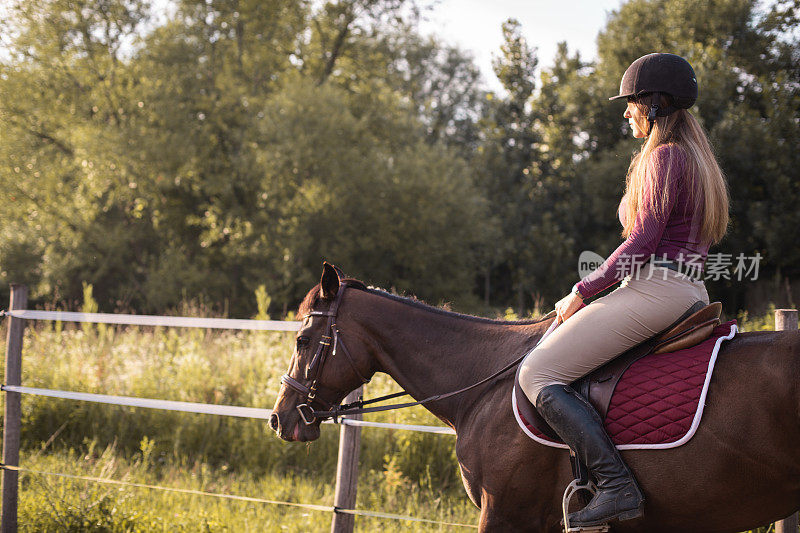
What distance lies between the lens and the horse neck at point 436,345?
10.2 ft

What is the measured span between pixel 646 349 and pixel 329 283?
1.52 m

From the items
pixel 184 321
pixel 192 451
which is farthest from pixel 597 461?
pixel 192 451

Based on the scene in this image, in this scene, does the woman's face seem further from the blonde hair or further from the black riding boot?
the black riding boot

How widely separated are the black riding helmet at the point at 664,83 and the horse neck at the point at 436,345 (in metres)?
1.09

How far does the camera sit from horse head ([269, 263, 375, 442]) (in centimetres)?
322

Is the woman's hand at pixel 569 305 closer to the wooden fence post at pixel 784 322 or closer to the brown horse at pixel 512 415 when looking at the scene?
the brown horse at pixel 512 415

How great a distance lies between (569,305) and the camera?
8.95ft

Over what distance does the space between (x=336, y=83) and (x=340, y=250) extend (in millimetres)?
7618

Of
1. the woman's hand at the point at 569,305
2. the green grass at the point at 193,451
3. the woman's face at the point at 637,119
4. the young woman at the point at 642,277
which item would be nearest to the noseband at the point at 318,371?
the young woman at the point at 642,277

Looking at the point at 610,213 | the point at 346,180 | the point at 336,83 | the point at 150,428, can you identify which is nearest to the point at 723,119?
the point at 610,213

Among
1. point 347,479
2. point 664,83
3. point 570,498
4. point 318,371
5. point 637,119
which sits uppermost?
point 664,83

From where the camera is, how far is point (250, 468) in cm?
658

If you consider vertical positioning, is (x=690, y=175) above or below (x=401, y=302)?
above

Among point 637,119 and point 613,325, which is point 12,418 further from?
point 637,119
